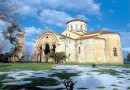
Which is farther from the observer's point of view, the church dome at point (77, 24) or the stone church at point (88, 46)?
the church dome at point (77, 24)

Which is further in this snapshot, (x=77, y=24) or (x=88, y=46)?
(x=77, y=24)

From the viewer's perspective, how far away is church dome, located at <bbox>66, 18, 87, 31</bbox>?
48.7 m

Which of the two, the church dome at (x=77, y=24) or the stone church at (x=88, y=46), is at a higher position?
the church dome at (x=77, y=24)

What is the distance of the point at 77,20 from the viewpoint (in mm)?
48656

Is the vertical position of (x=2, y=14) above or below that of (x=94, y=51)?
above

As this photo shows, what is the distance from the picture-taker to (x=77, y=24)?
4894 cm

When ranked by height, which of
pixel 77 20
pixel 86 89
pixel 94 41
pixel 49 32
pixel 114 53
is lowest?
pixel 86 89

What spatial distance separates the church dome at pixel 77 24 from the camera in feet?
160

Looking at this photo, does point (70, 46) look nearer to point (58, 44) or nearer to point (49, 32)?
point (58, 44)

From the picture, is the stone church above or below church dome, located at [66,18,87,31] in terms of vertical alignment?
below

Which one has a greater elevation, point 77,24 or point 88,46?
point 77,24

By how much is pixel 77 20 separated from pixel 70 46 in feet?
31.8

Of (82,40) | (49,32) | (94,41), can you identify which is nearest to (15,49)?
(49,32)

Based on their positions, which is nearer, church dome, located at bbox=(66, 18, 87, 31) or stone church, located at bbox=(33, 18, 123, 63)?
stone church, located at bbox=(33, 18, 123, 63)
